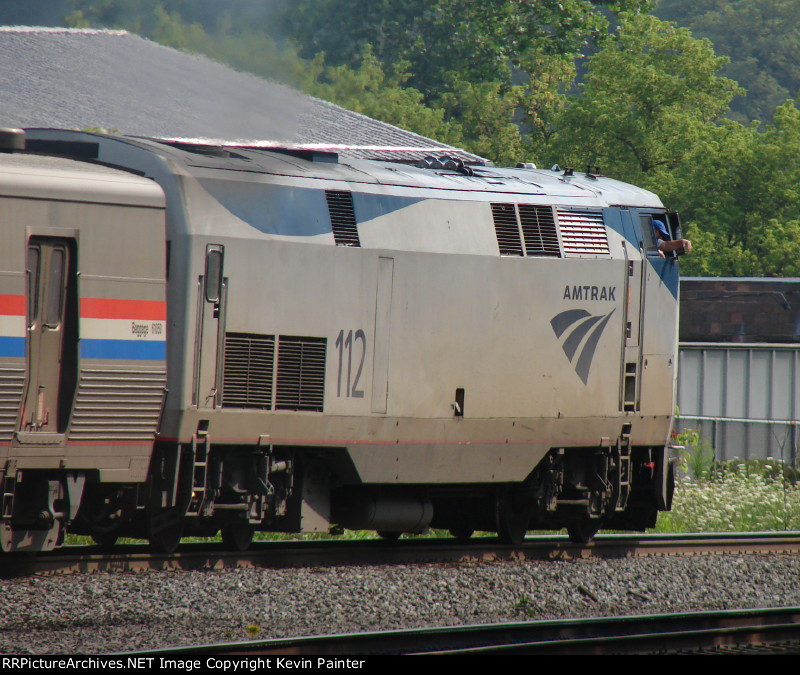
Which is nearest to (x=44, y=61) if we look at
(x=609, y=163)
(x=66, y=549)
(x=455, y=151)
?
(x=66, y=549)

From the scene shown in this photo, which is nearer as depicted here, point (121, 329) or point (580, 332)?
point (121, 329)

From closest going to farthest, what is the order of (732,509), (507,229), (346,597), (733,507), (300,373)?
(346,597), (300,373), (507,229), (732,509), (733,507)

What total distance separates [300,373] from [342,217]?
1429 mm

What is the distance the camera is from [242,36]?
30.2 feet

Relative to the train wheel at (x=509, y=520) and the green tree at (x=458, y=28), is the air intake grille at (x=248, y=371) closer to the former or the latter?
the green tree at (x=458, y=28)

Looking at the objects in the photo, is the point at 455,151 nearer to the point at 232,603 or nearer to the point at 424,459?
the point at 424,459

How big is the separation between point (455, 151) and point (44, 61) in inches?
485

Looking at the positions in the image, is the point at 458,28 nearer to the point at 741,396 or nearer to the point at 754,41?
the point at 741,396

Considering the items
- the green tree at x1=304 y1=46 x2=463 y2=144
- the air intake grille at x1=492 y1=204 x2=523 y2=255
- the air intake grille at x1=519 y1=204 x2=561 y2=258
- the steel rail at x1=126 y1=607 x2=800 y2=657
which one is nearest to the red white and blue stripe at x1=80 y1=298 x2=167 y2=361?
the green tree at x1=304 y1=46 x2=463 y2=144

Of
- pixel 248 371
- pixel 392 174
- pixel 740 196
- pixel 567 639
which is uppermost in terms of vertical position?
pixel 740 196

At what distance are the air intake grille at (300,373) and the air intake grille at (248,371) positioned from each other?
11cm

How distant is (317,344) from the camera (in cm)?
1143

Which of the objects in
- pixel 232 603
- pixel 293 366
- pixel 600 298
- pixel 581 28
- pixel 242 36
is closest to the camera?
pixel 242 36

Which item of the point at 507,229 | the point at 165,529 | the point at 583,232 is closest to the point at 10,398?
the point at 165,529
